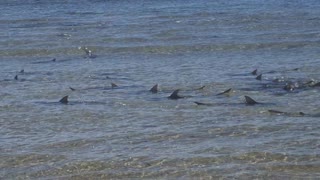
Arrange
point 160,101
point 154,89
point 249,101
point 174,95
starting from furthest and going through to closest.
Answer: point 154,89 → point 174,95 → point 160,101 → point 249,101

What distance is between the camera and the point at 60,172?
711 centimetres

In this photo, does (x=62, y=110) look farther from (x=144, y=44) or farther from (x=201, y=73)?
(x=144, y=44)

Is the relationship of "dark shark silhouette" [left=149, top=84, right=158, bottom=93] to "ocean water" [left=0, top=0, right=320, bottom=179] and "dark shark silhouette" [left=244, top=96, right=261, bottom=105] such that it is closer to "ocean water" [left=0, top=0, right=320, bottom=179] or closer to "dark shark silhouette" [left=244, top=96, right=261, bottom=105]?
"ocean water" [left=0, top=0, right=320, bottom=179]

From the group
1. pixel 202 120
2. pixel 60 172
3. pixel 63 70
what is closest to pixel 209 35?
pixel 63 70

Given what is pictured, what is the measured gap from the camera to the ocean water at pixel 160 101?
727 cm

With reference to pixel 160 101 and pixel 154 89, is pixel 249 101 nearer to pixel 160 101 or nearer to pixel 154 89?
pixel 160 101

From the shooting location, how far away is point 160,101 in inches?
390

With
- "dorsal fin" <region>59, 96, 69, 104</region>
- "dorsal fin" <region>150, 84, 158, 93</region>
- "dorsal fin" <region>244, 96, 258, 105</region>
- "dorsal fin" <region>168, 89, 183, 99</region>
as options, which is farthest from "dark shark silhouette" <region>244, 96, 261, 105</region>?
"dorsal fin" <region>59, 96, 69, 104</region>

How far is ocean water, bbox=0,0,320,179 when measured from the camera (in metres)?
7.27

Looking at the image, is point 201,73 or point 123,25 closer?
point 201,73

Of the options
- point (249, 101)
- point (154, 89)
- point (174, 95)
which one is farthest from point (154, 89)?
point (249, 101)

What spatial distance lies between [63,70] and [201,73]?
207 cm

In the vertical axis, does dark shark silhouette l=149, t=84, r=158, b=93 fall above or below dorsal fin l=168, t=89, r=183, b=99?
below

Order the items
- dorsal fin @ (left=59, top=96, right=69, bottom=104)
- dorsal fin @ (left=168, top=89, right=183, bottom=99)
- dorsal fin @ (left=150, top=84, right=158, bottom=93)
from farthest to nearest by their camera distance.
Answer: dorsal fin @ (left=150, top=84, right=158, bottom=93)
dorsal fin @ (left=168, top=89, right=183, bottom=99)
dorsal fin @ (left=59, top=96, right=69, bottom=104)
